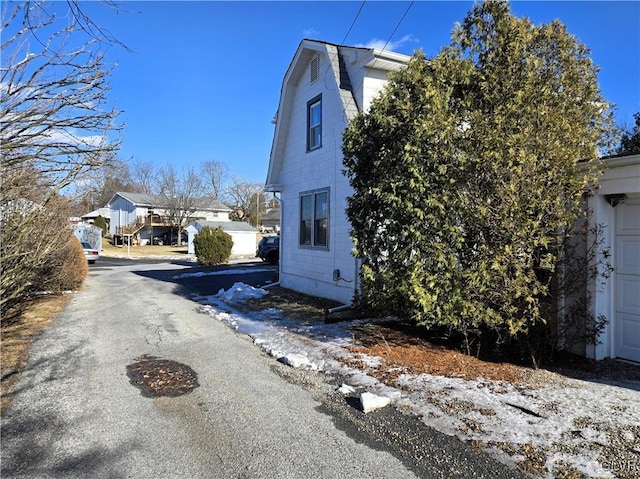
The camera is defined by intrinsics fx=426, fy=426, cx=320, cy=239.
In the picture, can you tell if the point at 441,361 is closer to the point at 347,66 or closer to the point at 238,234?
the point at 347,66

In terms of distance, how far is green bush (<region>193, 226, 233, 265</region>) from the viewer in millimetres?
24434

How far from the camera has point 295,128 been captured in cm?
1279

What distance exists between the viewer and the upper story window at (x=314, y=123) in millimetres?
11393

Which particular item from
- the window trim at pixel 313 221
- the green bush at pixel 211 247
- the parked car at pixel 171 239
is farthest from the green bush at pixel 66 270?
the parked car at pixel 171 239

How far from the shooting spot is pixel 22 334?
7.29 metres

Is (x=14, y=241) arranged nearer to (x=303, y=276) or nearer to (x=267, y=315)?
(x=267, y=315)

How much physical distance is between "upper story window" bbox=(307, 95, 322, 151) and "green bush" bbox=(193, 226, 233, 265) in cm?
1420

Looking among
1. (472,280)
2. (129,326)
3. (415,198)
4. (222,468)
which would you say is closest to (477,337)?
(472,280)

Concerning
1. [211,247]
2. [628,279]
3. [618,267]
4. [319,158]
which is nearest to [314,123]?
[319,158]

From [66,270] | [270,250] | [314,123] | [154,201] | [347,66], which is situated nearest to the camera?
[347,66]

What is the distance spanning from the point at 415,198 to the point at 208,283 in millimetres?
11514

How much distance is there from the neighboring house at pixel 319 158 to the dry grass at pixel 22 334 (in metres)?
6.11

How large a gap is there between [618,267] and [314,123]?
8163 millimetres

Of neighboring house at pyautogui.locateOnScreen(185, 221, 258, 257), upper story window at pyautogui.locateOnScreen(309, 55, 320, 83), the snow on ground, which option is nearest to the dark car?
neighboring house at pyautogui.locateOnScreen(185, 221, 258, 257)
